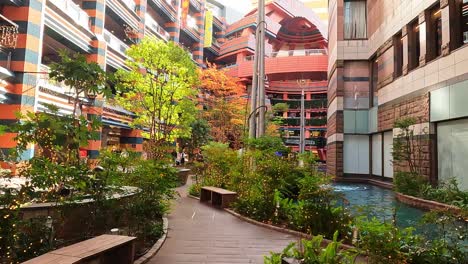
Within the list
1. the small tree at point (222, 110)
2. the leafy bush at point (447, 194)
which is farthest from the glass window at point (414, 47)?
the small tree at point (222, 110)

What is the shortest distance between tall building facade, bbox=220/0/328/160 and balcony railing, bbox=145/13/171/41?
567 inches

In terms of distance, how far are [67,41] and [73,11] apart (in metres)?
1.91

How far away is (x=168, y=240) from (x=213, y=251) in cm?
116

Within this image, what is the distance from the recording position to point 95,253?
4191 mm

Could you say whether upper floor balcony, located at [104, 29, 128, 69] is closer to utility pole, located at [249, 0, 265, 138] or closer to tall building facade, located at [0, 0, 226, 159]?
tall building facade, located at [0, 0, 226, 159]

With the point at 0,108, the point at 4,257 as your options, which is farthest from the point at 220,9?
the point at 4,257

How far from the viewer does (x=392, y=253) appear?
421 centimetres

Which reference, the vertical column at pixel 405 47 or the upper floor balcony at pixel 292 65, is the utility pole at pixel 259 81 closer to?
the vertical column at pixel 405 47

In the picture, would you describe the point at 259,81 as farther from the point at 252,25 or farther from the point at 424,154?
→ the point at 252,25

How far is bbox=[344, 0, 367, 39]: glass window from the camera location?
74.1 feet

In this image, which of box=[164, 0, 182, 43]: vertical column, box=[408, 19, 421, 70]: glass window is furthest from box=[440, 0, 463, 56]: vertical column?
box=[164, 0, 182, 43]: vertical column

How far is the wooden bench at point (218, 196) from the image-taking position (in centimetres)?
1085

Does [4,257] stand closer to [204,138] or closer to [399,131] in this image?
[399,131]

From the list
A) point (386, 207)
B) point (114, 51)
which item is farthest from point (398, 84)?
point (114, 51)
